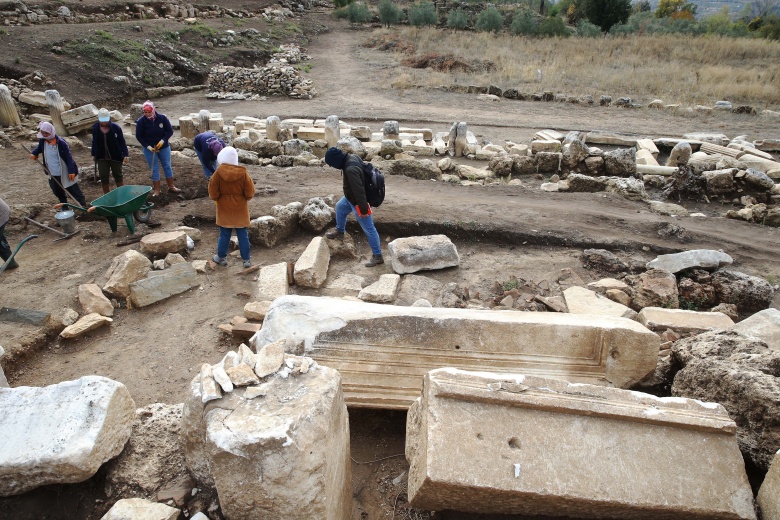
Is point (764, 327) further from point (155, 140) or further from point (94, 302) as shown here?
point (155, 140)

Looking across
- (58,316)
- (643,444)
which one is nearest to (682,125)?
(643,444)

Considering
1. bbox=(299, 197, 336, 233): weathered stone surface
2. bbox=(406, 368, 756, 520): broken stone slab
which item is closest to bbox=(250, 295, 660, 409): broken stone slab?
bbox=(406, 368, 756, 520): broken stone slab

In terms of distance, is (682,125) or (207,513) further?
(682,125)

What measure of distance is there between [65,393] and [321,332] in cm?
172

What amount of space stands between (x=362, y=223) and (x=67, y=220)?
4.26 meters

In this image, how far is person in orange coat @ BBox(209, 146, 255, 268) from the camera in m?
5.82

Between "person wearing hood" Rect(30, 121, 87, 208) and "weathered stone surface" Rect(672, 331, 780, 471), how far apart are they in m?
7.92

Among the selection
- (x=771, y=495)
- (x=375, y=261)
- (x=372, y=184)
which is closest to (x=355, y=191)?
(x=372, y=184)

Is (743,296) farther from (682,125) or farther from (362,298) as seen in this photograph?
(682,125)

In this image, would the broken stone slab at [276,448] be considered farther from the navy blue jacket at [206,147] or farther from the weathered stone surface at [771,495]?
the navy blue jacket at [206,147]

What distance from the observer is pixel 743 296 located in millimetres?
5484

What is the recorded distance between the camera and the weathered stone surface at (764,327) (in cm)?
414

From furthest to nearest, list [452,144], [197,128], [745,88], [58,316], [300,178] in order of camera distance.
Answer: [745,88]
[197,128]
[452,144]
[300,178]
[58,316]

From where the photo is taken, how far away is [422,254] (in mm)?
6258
